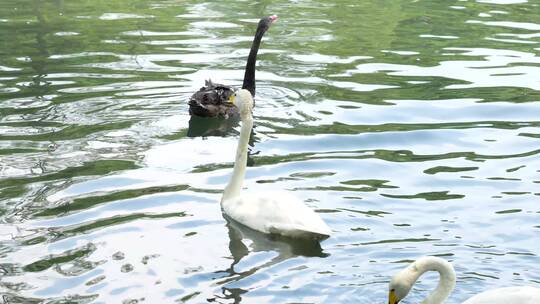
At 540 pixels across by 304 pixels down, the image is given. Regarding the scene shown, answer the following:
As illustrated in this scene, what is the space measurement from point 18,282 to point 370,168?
3891 mm

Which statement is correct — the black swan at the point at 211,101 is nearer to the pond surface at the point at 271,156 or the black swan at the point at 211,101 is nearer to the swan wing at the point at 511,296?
the pond surface at the point at 271,156

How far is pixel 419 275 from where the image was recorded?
681cm

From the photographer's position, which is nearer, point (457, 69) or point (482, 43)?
point (457, 69)

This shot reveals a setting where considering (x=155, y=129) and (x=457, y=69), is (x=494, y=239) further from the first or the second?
(x=457, y=69)

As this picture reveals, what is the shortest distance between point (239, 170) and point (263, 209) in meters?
0.70

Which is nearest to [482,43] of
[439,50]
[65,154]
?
[439,50]

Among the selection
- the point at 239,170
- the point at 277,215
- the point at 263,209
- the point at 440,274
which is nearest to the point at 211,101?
the point at 239,170

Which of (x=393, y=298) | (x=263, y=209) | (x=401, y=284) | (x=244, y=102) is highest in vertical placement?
(x=244, y=102)

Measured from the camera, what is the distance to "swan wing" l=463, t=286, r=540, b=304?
6.35 m

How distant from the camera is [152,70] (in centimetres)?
1461

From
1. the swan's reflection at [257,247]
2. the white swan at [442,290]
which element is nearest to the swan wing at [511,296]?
the white swan at [442,290]

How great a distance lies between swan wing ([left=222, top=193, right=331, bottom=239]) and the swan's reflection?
0.19 feet

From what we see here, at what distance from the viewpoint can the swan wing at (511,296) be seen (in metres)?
6.35

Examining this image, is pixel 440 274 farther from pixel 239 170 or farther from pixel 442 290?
pixel 239 170
